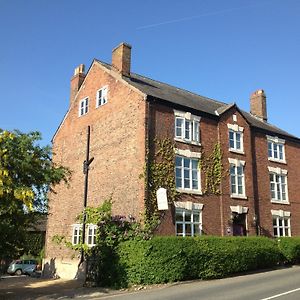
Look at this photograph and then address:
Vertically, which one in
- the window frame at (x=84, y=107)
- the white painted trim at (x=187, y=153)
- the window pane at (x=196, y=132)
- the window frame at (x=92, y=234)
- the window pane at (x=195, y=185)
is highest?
the window frame at (x=84, y=107)

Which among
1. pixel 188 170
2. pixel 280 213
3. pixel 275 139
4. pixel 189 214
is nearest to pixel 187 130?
pixel 188 170

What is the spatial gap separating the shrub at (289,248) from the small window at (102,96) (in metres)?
14.2

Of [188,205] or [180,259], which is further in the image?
[188,205]

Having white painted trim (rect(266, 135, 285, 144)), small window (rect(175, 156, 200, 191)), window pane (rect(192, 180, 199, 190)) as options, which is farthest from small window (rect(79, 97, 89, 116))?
white painted trim (rect(266, 135, 285, 144))

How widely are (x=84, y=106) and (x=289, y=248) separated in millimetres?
16543

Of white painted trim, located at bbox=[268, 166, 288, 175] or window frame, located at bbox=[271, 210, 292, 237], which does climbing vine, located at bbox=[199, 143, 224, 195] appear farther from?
window frame, located at bbox=[271, 210, 292, 237]

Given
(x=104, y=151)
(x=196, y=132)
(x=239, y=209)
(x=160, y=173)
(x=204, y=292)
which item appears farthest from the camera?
(x=104, y=151)

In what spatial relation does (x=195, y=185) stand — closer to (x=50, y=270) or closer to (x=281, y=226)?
(x=281, y=226)

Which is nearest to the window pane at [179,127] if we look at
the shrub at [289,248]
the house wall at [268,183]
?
the house wall at [268,183]

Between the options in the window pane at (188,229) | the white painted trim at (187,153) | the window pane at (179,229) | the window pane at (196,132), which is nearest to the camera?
the window pane at (179,229)

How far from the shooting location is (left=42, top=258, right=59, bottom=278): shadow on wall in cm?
2731

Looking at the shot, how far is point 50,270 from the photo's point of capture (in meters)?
27.8

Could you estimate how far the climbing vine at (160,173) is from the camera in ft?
73.4

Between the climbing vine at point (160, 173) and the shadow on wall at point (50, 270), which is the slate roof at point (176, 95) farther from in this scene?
the shadow on wall at point (50, 270)
